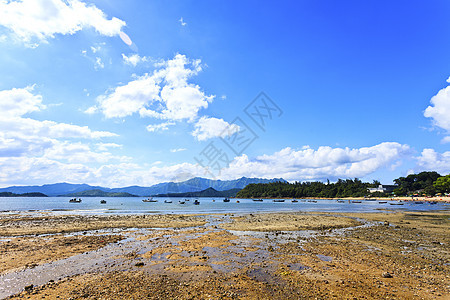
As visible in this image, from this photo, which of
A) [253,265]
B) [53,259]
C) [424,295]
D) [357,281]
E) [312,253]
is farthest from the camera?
[312,253]

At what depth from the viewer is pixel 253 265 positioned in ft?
47.7

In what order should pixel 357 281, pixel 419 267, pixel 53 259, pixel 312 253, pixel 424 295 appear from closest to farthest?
pixel 424 295 < pixel 357 281 < pixel 419 267 < pixel 53 259 < pixel 312 253

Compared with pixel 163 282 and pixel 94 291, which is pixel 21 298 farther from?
pixel 163 282

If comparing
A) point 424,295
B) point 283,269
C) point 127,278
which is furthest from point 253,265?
point 424,295

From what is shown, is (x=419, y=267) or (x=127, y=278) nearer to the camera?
(x=127, y=278)

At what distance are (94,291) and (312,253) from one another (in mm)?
14693

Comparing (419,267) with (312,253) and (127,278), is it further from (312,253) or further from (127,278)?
(127,278)

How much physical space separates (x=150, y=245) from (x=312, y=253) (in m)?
14.2

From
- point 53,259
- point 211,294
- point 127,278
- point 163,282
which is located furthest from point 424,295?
point 53,259

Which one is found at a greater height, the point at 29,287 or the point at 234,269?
the point at 29,287

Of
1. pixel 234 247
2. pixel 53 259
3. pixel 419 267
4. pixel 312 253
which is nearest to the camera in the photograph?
pixel 419 267

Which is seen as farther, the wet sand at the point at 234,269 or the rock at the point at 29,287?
the rock at the point at 29,287

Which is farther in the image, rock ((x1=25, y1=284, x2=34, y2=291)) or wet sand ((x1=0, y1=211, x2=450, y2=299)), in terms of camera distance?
rock ((x1=25, y1=284, x2=34, y2=291))

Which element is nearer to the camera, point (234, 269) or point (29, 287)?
point (29, 287)
